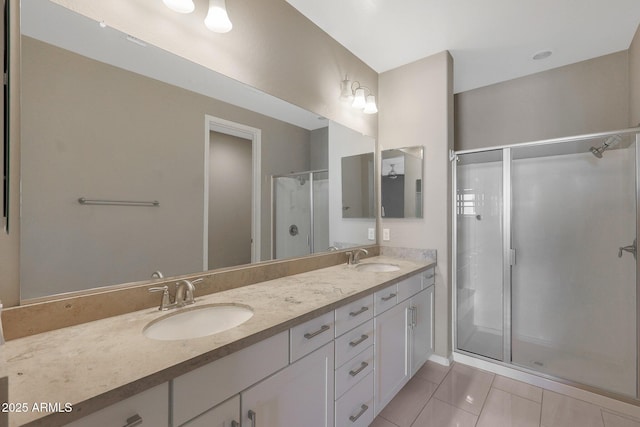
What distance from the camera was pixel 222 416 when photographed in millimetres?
824

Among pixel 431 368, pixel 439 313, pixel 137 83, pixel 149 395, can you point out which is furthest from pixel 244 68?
pixel 431 368

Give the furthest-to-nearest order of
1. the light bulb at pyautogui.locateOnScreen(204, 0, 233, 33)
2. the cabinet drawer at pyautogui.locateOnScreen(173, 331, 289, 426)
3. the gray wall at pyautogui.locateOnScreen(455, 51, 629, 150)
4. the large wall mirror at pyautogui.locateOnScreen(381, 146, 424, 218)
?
the large wall mirror at pyautogui.locateOnScreen(381, 146, 424, 218)
the gray wall at pyautogui.locateOnScreen(455, 51, 629, 150)
the light bulb at pyautogui.locateOnScreen(204, 0, 233, 33)
the cabinet drawer at pyautogui.locateOnScreen(173, 331, 289, 426)

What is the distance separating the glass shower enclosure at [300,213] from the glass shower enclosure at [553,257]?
1.25 meters

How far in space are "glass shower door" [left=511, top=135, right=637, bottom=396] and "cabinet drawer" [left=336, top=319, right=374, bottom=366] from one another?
1592mm

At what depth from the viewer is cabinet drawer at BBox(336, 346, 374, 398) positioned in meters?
1.29

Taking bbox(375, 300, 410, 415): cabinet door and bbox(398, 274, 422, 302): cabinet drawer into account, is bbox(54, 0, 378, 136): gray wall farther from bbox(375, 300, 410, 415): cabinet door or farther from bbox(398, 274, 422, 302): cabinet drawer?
bbox(375, 300, 410, 415): cabinet door

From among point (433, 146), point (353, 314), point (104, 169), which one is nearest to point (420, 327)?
point (353, 314)

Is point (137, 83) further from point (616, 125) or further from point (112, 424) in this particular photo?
point (616, 125)

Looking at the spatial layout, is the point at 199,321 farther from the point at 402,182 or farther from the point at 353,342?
the point at 402,182

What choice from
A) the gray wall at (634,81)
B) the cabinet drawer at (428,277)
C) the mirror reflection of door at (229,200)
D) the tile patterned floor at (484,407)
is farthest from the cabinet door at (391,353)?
the gray wall at (634,81)

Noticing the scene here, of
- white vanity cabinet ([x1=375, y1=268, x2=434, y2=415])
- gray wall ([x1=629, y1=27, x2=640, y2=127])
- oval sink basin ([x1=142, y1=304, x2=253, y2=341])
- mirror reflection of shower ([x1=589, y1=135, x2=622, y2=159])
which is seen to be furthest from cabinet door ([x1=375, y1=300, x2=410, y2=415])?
gray wall ([x1=629, y1=27, x2=640, y2=127])

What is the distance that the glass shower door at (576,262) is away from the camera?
2.11 metres

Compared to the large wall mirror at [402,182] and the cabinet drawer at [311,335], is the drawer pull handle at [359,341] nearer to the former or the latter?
the cabinet drawer at [311,335]

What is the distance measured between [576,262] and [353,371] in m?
2.42
